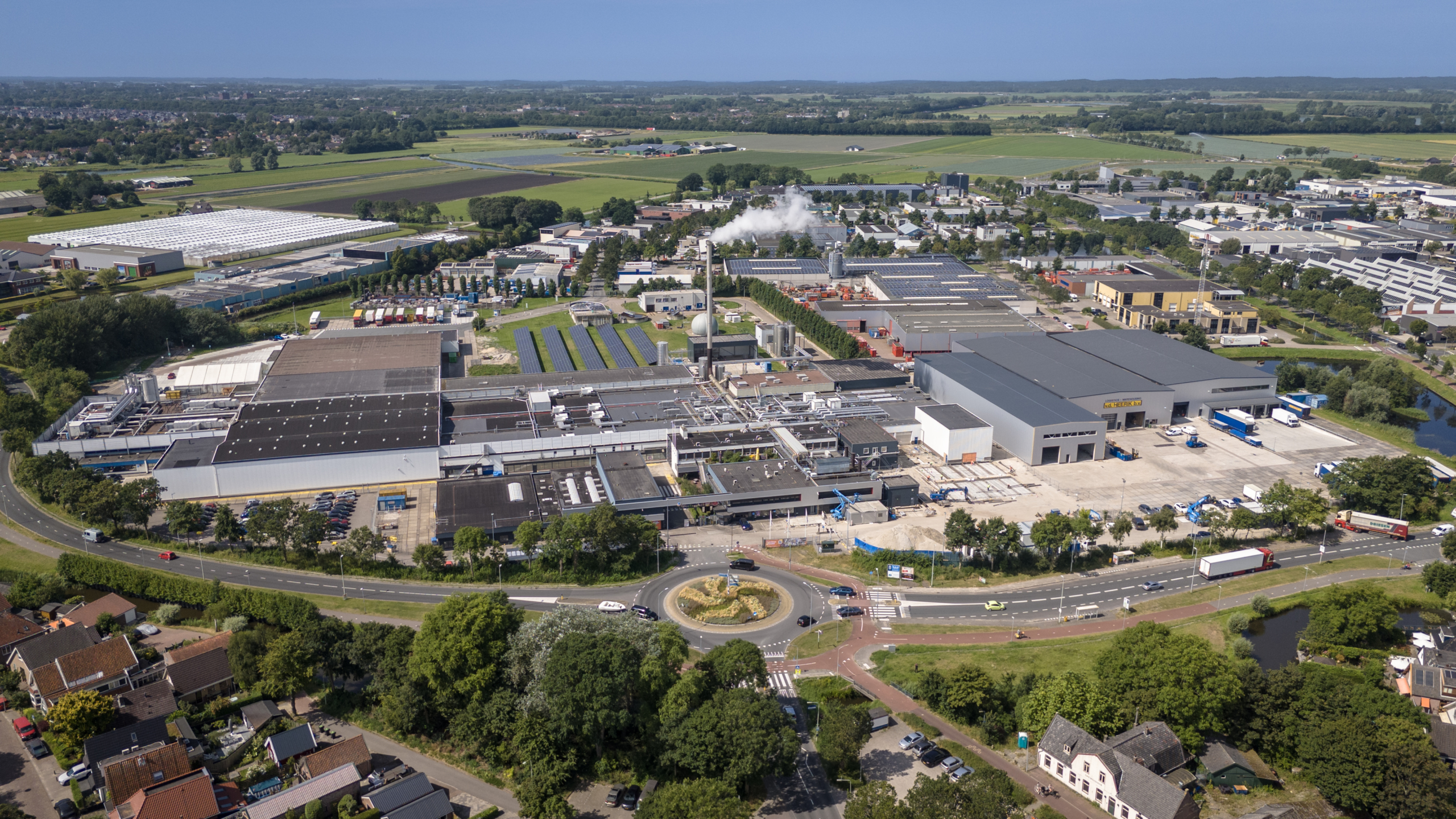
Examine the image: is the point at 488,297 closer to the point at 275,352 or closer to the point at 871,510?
the point at 275,352

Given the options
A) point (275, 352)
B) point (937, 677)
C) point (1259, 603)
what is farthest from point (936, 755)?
point (275, 352)

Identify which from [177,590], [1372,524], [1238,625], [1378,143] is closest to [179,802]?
[177,590]

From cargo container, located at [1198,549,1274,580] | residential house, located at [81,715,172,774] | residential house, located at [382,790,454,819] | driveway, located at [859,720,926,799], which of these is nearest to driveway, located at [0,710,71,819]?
residential house, located at [81,715,172,774]

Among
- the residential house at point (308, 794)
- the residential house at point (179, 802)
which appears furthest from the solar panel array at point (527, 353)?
the residential house at point (179, 802)

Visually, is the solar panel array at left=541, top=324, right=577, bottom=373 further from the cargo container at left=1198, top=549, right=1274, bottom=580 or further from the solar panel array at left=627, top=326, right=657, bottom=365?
the cargo container at left=1198, top=549, right=1274, bottom=580

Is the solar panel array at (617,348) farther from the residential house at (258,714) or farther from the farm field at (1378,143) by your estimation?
the farm field at (1378,143)

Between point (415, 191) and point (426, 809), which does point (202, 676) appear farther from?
point (415, 191)
